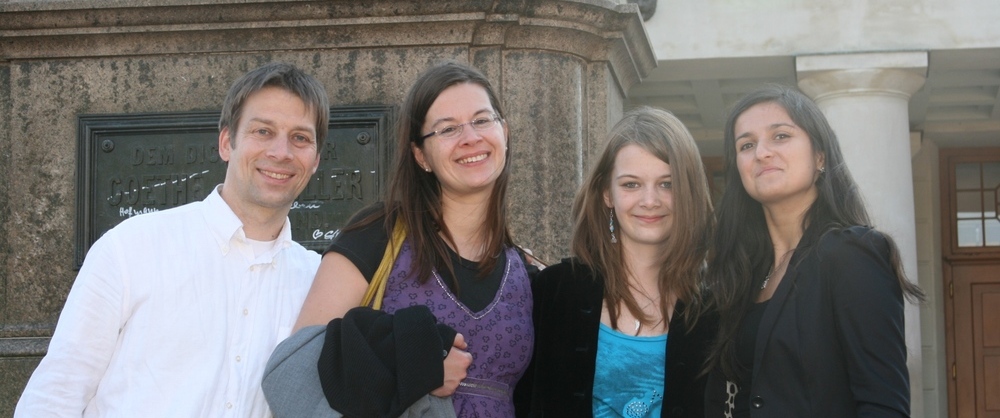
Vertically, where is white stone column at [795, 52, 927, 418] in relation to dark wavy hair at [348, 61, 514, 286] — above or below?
above

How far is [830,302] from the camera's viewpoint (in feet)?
9.91

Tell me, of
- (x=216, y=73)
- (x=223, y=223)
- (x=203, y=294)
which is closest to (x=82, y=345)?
(x=203, y=294)

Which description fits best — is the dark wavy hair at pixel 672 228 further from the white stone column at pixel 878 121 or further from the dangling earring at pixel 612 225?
the white stone column at pixel 878 121

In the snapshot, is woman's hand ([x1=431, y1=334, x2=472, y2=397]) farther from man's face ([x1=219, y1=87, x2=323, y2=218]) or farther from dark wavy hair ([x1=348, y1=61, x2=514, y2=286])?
man's face ([x1=219, y1=87, x2=323, y2=218])

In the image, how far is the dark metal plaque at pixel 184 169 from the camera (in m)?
4.60

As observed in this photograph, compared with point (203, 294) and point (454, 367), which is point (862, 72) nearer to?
point (454, 367)

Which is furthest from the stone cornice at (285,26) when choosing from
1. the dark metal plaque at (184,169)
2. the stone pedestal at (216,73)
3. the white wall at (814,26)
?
the white wall at (814,26)

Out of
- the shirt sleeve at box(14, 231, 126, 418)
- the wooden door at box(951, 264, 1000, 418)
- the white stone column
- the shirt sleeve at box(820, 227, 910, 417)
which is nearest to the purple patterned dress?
the shirt sleeve at box(14, 231, 126, 418)

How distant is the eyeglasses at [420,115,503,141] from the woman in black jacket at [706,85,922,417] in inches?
26.8

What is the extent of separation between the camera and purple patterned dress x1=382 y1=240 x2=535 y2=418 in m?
3.13

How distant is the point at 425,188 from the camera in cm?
339

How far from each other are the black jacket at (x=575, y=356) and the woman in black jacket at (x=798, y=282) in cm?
8

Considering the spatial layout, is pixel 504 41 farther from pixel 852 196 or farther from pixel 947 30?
pixel 947 30

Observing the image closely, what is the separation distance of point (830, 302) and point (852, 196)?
35 cm
